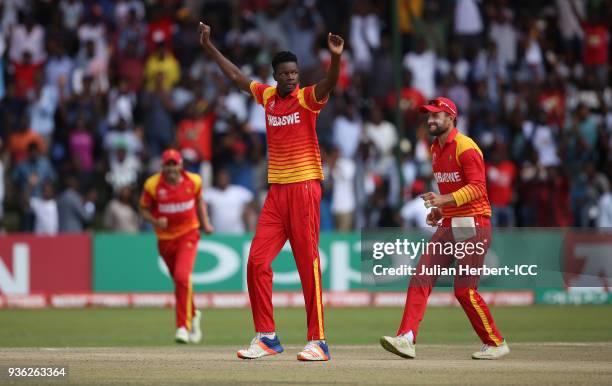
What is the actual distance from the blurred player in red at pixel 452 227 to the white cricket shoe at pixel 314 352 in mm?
597

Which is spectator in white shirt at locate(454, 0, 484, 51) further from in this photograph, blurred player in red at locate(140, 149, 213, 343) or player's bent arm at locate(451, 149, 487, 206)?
player's bent arm at locate(451, 149, 487, 206)

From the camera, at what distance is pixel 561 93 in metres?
28.2

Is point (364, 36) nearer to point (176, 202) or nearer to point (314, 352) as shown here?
point (176, 202)

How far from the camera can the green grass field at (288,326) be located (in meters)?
17.1

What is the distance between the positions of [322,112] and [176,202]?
9.52 m

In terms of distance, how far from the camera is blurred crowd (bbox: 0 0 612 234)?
25.5 meters

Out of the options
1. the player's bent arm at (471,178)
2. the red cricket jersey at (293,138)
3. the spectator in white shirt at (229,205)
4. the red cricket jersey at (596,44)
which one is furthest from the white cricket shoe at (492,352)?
the red cricket jersey at (596,44)

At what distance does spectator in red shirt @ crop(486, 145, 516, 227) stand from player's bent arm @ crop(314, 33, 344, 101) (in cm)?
1354

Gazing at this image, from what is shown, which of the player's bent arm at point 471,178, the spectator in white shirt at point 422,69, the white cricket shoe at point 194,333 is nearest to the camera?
the player's bent arm at point 471,178

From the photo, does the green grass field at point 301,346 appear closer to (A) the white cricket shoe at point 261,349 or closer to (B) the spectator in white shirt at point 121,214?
(A) the white cricket shoe at point 261,349

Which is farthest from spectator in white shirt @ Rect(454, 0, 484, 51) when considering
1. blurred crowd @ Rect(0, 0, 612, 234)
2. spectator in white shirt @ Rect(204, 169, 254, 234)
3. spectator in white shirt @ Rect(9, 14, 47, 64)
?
spectator in white shirt @ Rect(9, 14, 47, 64)

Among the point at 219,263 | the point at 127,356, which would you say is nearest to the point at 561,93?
the point at 219,263

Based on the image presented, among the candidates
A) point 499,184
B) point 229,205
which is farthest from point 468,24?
point 229,205

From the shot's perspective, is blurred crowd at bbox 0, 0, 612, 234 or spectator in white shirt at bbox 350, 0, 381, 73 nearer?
blurred crowd at bbox 0, 0, 612, 234
